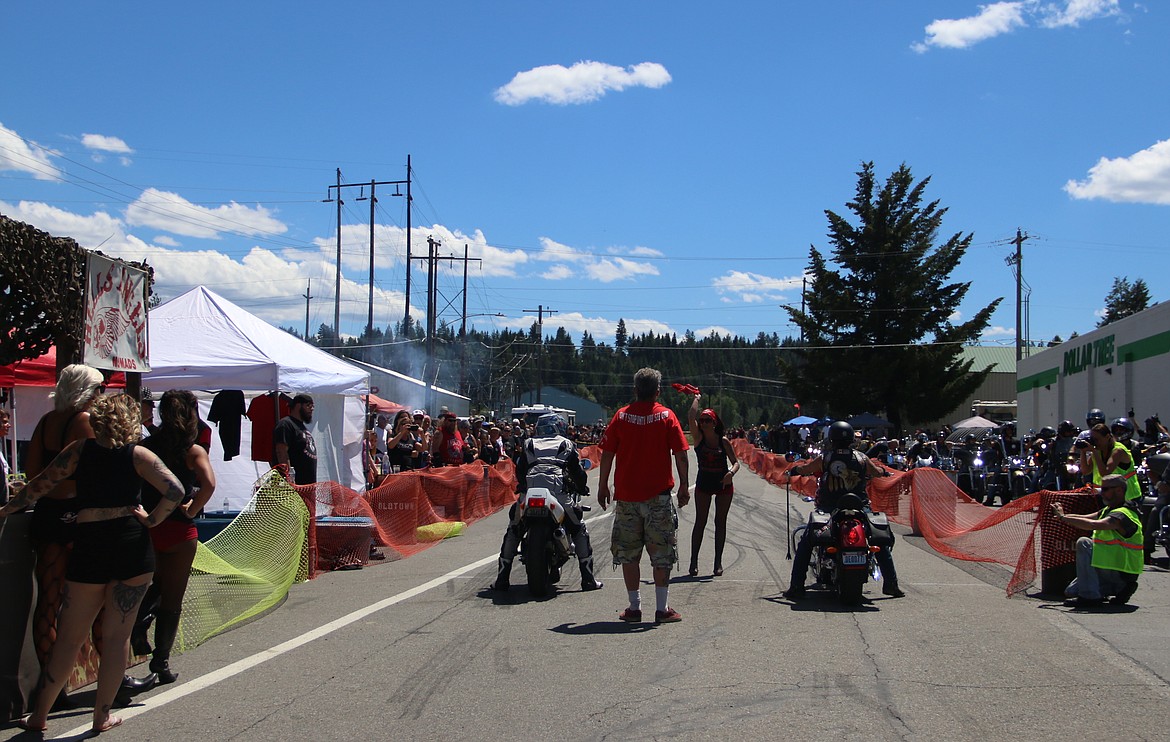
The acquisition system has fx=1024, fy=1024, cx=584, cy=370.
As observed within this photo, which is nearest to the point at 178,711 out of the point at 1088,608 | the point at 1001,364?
the point at 1088,608

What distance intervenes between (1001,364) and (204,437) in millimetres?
80760

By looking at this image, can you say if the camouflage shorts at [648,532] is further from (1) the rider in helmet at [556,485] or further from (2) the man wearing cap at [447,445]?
(2) the man wearing cap at [447,445]

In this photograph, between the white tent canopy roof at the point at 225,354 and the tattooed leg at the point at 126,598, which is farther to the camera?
the white tent canopy roof at the point at 225,354

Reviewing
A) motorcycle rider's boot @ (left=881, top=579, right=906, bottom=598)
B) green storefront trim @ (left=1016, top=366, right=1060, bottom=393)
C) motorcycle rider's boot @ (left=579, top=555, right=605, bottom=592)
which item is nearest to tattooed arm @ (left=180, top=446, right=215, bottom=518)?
motorcycle rider's boot @ (left=579, top=555, right=605, bottom=592)

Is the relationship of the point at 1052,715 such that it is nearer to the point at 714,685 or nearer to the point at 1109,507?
the point at 714,685

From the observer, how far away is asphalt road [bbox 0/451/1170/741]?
519 centimetres

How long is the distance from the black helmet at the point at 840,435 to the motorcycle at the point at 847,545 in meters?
0.51

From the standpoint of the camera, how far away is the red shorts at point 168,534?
619cm

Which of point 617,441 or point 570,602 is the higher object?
point 617,441

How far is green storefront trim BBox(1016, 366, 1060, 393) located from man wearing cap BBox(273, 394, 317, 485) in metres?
31.8

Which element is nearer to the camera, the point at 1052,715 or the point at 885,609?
the point at 1052,715

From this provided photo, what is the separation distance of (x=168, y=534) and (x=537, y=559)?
3669 millimetres

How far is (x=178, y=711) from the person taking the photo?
18.3ft

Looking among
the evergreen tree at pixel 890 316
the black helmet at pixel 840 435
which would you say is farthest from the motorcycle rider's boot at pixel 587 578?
the evergreen tree at pixel 890 316
